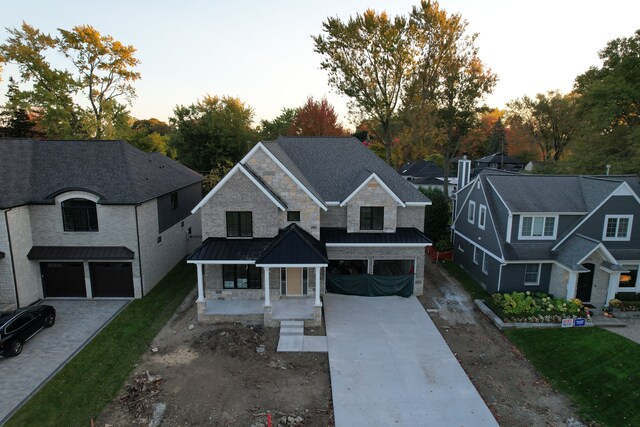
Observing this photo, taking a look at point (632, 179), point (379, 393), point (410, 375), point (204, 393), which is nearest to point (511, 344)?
point (410, 375)

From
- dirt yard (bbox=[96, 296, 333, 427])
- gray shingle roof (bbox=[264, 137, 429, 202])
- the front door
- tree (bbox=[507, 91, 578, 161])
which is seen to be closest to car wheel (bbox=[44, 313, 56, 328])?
dirt yard (bbox=[96, 296, 333, 427])

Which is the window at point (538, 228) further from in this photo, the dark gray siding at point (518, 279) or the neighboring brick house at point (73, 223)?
the neighboring brick house at point (73, 223)

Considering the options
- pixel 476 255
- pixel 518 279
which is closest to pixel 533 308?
pixel 518 279

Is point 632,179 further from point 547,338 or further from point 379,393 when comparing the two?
point 379,393

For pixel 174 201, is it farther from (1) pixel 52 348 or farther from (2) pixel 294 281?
(1) pixel 52 348

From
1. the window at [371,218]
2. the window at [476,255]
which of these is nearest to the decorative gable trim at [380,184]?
the window at [371,218]

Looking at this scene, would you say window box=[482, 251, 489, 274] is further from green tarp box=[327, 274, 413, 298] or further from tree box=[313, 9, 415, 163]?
tree box=[313, 9, 415, 163]

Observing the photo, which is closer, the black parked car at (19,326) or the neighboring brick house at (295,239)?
the black parked car at (19,326)
